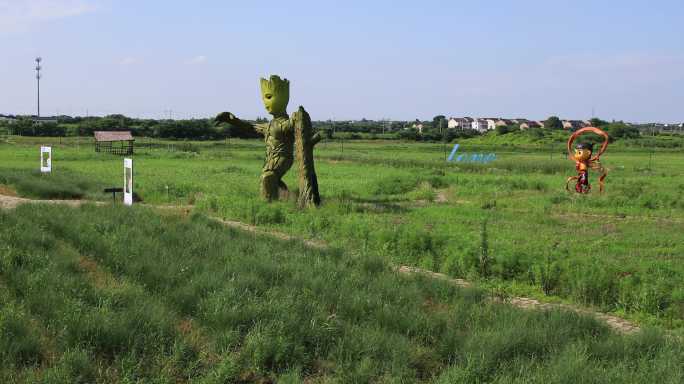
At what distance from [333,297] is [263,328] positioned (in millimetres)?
1311

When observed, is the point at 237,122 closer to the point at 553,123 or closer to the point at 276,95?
the point at 276,95

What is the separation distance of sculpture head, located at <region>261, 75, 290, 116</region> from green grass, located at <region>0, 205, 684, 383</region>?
882 cm

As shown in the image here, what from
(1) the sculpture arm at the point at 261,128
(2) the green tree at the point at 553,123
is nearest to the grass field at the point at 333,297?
(1) the sculpture arm at the point at 261,128

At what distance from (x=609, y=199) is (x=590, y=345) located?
38.7 feet

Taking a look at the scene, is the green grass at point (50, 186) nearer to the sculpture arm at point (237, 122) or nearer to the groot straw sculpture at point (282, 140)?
the sculpture arm at point (237, 122)

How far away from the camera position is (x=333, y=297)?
7086mm

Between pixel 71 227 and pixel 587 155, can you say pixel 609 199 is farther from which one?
pixel 71 227

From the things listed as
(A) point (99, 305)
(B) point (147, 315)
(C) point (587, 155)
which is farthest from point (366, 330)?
(C) point (587, 155)

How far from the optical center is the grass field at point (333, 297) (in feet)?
18.0

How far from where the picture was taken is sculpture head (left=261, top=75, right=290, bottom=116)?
1678cm

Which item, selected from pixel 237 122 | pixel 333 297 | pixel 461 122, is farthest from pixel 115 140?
pixel 461 122

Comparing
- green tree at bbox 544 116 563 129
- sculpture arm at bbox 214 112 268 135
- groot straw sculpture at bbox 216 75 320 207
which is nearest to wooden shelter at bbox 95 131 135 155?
sculpture arm at bbox 214 112 268 135

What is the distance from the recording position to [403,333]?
21.1ft

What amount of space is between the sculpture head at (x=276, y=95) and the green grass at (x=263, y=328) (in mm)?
8823
